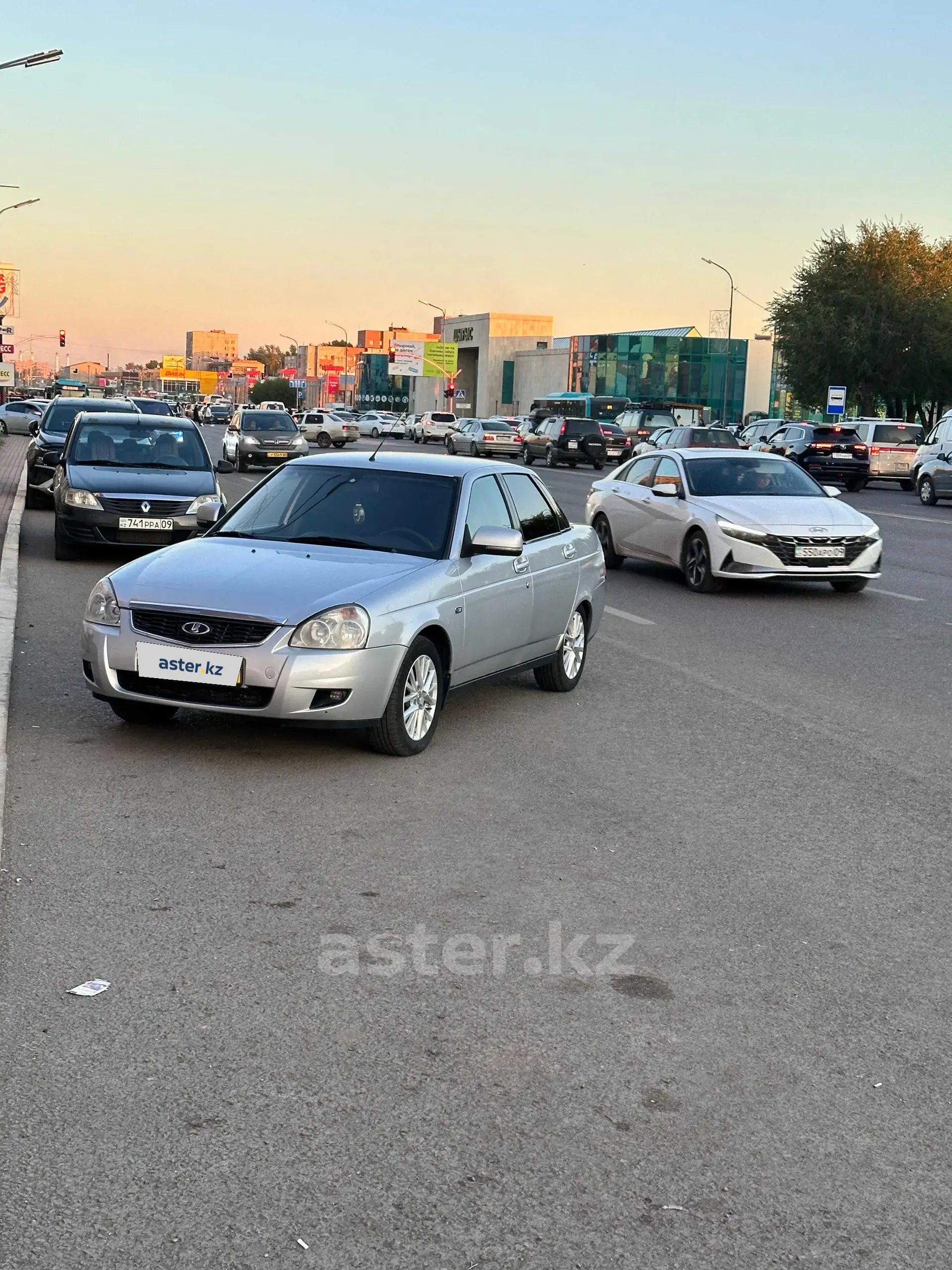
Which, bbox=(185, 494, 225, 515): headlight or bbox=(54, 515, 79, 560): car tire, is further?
bbox=(54, 515, 79, 560): car tire

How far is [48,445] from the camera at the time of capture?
22891mm

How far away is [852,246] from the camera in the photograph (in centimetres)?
6153

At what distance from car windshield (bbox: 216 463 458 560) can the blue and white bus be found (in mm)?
72038

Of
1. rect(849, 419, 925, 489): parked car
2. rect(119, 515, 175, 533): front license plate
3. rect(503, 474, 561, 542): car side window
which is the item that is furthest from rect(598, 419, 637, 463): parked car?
rect(503, 474, 561, 542): car side window

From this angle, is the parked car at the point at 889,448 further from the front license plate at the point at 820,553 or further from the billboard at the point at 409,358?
the billboard at the point at 409,358

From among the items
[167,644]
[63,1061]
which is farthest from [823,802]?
[63,1061]

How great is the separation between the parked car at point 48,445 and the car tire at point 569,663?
14.0m

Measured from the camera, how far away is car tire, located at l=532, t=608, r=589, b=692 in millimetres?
9391

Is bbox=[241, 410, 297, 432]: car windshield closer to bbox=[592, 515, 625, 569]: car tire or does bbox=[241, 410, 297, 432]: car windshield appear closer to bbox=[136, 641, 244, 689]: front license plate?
bbox=[592, 515, 625, 569]: car tire

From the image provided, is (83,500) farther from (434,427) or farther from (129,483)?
(434,427)

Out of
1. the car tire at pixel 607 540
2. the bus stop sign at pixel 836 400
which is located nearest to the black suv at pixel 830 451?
the bus stop sign at pixel 836 400

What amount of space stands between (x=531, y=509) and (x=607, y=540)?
28.0 ft

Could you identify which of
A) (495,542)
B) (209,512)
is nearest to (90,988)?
(495,542)

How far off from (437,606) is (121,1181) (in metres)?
4.52
